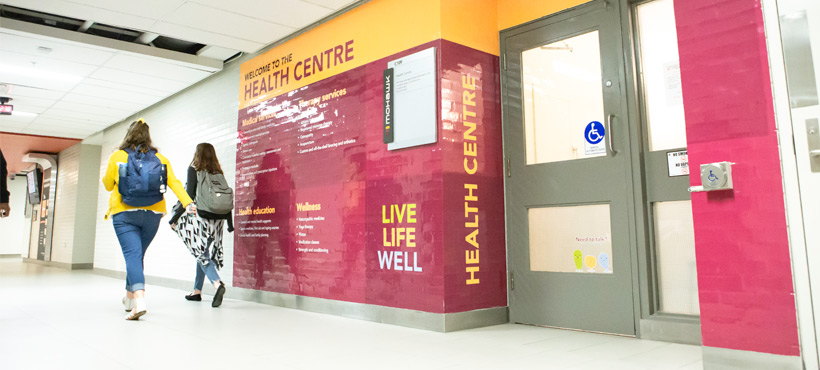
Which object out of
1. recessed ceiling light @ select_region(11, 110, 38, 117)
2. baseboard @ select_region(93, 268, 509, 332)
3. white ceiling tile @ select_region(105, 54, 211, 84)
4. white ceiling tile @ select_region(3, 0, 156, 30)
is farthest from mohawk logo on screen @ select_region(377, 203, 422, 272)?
recessed ceiling light @ select_region(11, 110, 38, 117)

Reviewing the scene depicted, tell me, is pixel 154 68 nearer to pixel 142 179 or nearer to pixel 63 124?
pixel 142 179

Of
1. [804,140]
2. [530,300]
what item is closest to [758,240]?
[804,140]

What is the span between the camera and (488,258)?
3654mm

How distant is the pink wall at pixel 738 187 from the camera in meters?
2.14

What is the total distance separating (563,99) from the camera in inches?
141

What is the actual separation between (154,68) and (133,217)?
2.82 metres

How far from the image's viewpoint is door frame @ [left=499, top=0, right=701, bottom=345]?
2.93m

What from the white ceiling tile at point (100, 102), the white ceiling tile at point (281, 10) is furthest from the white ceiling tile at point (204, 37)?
the white ceiling tile at point (100, 102)

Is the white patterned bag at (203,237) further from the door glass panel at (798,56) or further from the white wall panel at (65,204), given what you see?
the white wall panel at (65,204)

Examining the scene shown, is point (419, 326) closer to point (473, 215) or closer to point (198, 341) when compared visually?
point (473, 215)

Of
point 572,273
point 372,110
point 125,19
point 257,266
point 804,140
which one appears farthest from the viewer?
point 257,266

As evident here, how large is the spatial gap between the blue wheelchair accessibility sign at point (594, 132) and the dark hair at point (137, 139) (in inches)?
132

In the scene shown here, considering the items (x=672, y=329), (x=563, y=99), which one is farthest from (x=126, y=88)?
(x=672, y=329)

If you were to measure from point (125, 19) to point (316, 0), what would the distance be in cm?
185
